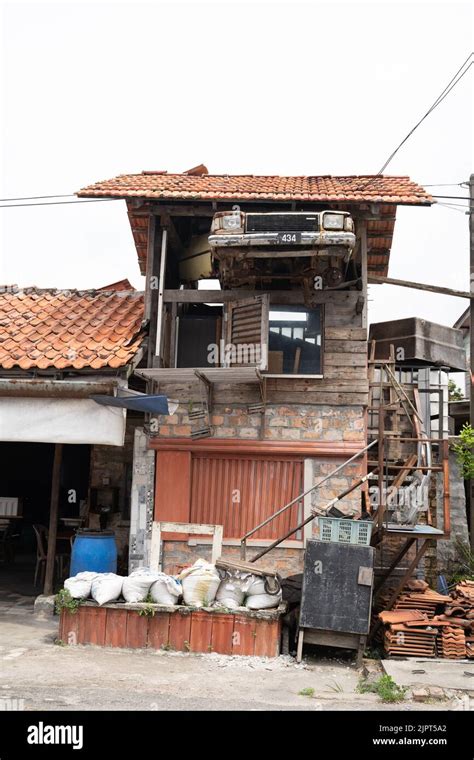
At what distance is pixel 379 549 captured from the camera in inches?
443

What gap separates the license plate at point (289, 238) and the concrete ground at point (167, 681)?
16.9 ft

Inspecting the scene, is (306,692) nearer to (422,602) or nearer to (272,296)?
(422,602)

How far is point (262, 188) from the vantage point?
10.9 meters

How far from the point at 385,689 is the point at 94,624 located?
3.47 m

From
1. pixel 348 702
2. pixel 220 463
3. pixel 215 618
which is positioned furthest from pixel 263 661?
pixel 220 463

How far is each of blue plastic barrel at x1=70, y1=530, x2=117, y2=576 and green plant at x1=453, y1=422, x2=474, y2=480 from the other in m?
6.17

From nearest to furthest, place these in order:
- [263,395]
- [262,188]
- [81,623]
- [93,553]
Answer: [81,623] < [93,553] < [263,395] < [262,188]

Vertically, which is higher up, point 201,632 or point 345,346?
point 345,346

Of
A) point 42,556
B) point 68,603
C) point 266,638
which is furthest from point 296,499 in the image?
point 42,556

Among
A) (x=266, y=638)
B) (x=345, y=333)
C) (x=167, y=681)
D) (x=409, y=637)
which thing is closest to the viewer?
(x=167, y=681)

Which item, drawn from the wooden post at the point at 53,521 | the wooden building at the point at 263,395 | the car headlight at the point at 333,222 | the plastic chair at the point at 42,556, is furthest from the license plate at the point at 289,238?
the plastic chair at the point at 42,556

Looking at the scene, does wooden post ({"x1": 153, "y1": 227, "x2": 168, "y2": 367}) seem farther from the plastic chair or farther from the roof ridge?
the plastic chair

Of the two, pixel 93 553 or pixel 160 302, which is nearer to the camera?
pixel 93 553

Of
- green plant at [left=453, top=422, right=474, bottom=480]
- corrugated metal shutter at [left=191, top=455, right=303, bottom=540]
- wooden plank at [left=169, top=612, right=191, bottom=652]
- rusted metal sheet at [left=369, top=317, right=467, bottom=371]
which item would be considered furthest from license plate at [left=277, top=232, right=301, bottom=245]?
green plant at [left=453, top=422, right=474, bottom=480]
